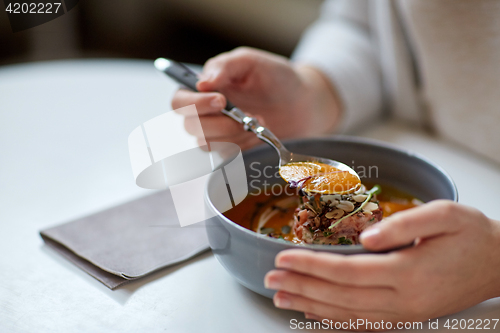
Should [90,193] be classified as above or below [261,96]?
below

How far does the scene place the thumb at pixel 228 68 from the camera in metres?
0.69

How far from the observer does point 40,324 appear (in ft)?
1.46

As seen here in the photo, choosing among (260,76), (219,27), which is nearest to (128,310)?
(260,76)

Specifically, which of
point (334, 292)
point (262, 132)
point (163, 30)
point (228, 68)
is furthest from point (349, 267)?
point (163, 30)

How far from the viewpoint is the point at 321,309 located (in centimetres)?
38

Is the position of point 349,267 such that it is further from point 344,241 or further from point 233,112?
point 233,112

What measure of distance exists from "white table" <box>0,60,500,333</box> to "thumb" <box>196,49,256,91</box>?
95 millimetres

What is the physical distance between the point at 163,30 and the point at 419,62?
220 cm

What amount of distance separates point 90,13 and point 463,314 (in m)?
2.64

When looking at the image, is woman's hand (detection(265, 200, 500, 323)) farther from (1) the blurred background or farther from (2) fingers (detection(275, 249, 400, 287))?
(1) the blurred background

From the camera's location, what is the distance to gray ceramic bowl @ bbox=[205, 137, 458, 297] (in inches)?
15.7

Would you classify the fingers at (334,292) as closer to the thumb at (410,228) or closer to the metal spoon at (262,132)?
the thumb at (410,228)

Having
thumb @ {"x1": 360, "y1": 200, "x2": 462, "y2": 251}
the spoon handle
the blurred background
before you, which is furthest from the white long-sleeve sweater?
the blurred background

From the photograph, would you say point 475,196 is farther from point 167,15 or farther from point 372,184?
point 167,15
